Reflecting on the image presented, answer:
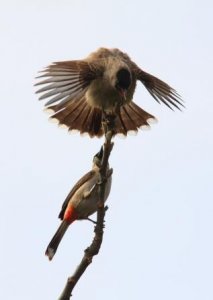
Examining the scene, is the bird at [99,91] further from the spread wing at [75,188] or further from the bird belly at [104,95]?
the spread wing at [75,188]

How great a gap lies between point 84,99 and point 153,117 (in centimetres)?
77

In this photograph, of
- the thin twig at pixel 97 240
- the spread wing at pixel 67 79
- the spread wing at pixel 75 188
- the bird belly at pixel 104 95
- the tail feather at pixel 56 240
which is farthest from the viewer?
the spread wing at pixel 75 188

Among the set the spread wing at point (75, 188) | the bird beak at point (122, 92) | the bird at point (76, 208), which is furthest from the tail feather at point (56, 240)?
the bird beak at point (122, 92)

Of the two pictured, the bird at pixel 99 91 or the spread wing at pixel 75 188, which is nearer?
the bird at pixel 99 91

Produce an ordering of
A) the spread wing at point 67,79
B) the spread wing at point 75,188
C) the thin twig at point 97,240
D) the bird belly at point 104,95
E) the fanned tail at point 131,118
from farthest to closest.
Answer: the spread wing at point 75,188
the fanned tail at point 131,118
the bird belly at point 104,95
the spread wing at point 67,79
the thin twig at point 97,240

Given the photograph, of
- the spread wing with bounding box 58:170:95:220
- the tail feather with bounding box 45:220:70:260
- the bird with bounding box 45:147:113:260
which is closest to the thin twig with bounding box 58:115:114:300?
the bird with bounding box 45:147:113:260

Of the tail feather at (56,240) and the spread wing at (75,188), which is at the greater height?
the spread wing at (75,188)

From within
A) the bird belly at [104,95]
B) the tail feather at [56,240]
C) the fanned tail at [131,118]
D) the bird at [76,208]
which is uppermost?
the bird belly at [104,95]

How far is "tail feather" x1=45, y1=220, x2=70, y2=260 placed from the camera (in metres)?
6.72

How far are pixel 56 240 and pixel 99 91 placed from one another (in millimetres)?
1646

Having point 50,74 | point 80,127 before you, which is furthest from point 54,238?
point 50,74

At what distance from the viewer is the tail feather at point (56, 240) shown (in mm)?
6723

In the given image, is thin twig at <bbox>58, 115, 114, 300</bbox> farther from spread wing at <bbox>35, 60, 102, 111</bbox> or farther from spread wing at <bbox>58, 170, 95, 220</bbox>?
spread wing at <bbox>58, 170, 95, 220</bbox>

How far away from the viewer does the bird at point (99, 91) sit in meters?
5.75
